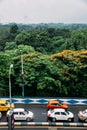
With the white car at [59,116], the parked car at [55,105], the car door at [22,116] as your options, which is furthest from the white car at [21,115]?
the parked car at [55,105]

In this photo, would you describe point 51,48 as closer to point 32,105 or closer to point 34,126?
point 32,105

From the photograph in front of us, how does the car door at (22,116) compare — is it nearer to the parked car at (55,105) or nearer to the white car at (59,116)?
the white car at (59,116)

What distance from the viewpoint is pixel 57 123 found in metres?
14.9

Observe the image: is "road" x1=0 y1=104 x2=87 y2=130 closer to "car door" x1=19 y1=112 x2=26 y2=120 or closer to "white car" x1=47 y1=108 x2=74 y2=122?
"white car" x1=47 y1=108 x2=74 y2=122

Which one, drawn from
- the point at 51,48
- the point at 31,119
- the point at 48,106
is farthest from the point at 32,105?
the point at 51,48

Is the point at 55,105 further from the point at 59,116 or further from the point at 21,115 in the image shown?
the point at 21,115

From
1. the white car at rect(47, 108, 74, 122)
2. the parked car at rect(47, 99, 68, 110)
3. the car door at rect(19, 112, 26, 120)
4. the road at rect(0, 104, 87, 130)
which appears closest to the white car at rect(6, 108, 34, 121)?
the car door at rect(19, 112, 26, 120)

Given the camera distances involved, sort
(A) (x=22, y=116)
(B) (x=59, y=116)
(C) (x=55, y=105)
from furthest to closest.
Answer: (C) (x=55, y=105) → (B) (x=59, y=116) → (A) (x=22, y=116)

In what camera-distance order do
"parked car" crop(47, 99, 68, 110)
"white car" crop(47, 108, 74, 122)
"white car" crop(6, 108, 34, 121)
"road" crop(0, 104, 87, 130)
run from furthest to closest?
"parked car" crop(47, 99, 68, 110) < "white car" crop(47, 108, 74, 122) < "white car" crop(6, 108, 34, 121) < "road" crop(0, 104, 87, 130)

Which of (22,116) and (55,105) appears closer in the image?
(22,116)

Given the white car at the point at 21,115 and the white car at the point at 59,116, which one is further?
the white car at the point at 59,116

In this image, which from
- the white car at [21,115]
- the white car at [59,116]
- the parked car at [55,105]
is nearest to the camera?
the white car at [21,115]

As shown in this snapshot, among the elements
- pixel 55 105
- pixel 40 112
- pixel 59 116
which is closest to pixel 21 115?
pixel 59 116

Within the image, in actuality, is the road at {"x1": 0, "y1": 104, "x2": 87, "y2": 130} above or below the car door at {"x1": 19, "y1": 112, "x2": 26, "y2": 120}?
below
